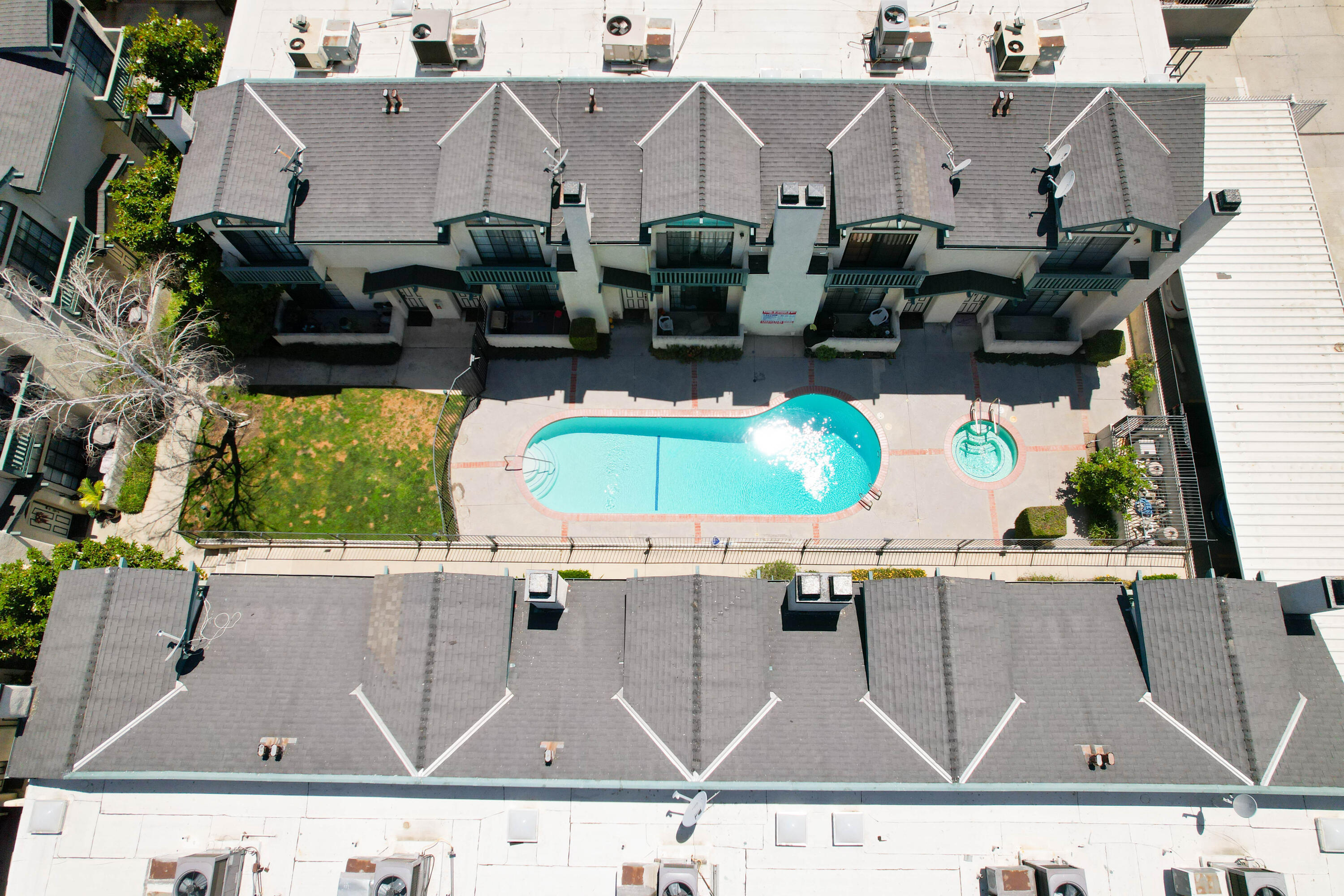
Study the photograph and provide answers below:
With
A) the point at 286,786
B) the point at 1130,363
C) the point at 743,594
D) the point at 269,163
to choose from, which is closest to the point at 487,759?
the point at 286,786

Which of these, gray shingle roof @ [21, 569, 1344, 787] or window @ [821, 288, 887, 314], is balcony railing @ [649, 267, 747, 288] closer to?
window @ [821, 288, 887, 314]

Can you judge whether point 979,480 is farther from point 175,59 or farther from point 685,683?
point 175,59

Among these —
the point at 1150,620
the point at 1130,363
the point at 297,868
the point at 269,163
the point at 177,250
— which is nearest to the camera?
the point at 297,868

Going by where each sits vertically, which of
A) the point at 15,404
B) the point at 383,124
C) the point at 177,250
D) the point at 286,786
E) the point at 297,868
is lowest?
the point at 297,868

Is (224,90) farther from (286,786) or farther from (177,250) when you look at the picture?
(286,786)

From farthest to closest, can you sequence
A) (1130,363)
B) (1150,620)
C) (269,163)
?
1. (1130,363)
2. (269,163)
3. (1150,620)

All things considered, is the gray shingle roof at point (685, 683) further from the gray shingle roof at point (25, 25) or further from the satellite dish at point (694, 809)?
the gray shingle roof at point (25, 25)

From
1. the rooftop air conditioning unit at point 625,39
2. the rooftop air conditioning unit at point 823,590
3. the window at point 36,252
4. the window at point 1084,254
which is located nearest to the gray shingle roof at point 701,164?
the rooftop air conditioning unit at point 625,39
